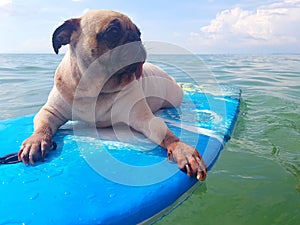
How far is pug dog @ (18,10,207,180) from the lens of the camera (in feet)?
7.80

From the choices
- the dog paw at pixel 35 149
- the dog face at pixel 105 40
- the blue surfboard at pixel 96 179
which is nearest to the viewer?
the blue surfboard at pixel 96 179

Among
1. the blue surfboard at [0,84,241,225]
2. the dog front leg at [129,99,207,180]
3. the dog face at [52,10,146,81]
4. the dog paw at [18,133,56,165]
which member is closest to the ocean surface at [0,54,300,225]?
the blue surfboard at [0,84,241,225]

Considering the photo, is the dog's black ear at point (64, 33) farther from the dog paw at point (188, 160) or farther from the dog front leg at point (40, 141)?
the dog paw at point (188, 160)

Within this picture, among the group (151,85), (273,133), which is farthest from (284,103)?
(151,85)

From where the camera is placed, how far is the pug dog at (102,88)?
7.80 feet

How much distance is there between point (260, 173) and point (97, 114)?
60.3 inches

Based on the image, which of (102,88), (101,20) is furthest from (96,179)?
(101,20)

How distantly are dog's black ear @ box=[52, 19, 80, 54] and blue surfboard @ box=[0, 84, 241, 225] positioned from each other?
82 cm

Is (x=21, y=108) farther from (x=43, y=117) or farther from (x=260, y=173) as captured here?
(x=260, y=173)

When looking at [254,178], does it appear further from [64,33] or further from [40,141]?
[64,33]

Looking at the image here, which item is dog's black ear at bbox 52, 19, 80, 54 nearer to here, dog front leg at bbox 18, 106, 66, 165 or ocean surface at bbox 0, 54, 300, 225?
dog front leg at bbox 18, 106, 66, 165

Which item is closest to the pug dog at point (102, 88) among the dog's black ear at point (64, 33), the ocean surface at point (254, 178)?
the dog's black ear at point (64, 33)

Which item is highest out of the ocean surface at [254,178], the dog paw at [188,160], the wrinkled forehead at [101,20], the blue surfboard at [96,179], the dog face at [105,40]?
the wrinkled forehead at [101,20]

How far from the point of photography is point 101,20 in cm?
251
